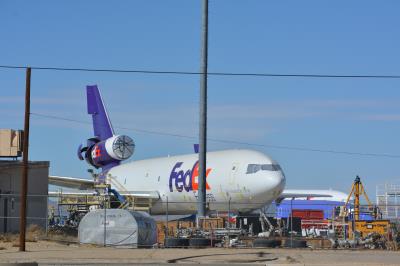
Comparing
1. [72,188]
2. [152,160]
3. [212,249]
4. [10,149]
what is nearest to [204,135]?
[212,249]

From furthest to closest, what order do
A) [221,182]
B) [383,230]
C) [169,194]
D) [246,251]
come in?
[169,194]
[221,182]
[383,230]
[246,251]

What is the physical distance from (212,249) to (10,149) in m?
11.4

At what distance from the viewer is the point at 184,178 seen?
→ 41438 millimetres

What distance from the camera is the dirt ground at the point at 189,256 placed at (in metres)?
20.8

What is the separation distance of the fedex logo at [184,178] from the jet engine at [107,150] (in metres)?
6.18

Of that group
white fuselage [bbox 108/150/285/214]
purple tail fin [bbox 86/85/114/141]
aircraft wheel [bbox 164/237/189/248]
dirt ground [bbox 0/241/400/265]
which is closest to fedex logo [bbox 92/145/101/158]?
purple tail fin [bbox 86/85/114/141]

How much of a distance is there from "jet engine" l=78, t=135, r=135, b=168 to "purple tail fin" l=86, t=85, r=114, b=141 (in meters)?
0.78

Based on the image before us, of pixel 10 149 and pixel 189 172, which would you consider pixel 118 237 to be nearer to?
pixel 10 149

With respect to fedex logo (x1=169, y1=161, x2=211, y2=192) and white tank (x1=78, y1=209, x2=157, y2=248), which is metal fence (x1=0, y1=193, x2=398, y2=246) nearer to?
white tank (x1=78, y1=209, x2=157, y2=248)

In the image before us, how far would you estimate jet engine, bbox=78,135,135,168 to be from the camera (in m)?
48.3

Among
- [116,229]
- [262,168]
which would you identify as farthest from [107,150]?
[116,229]

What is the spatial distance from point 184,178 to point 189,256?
18828 millimetres

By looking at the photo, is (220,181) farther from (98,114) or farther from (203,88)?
(98,114)

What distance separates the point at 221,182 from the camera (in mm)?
38812
